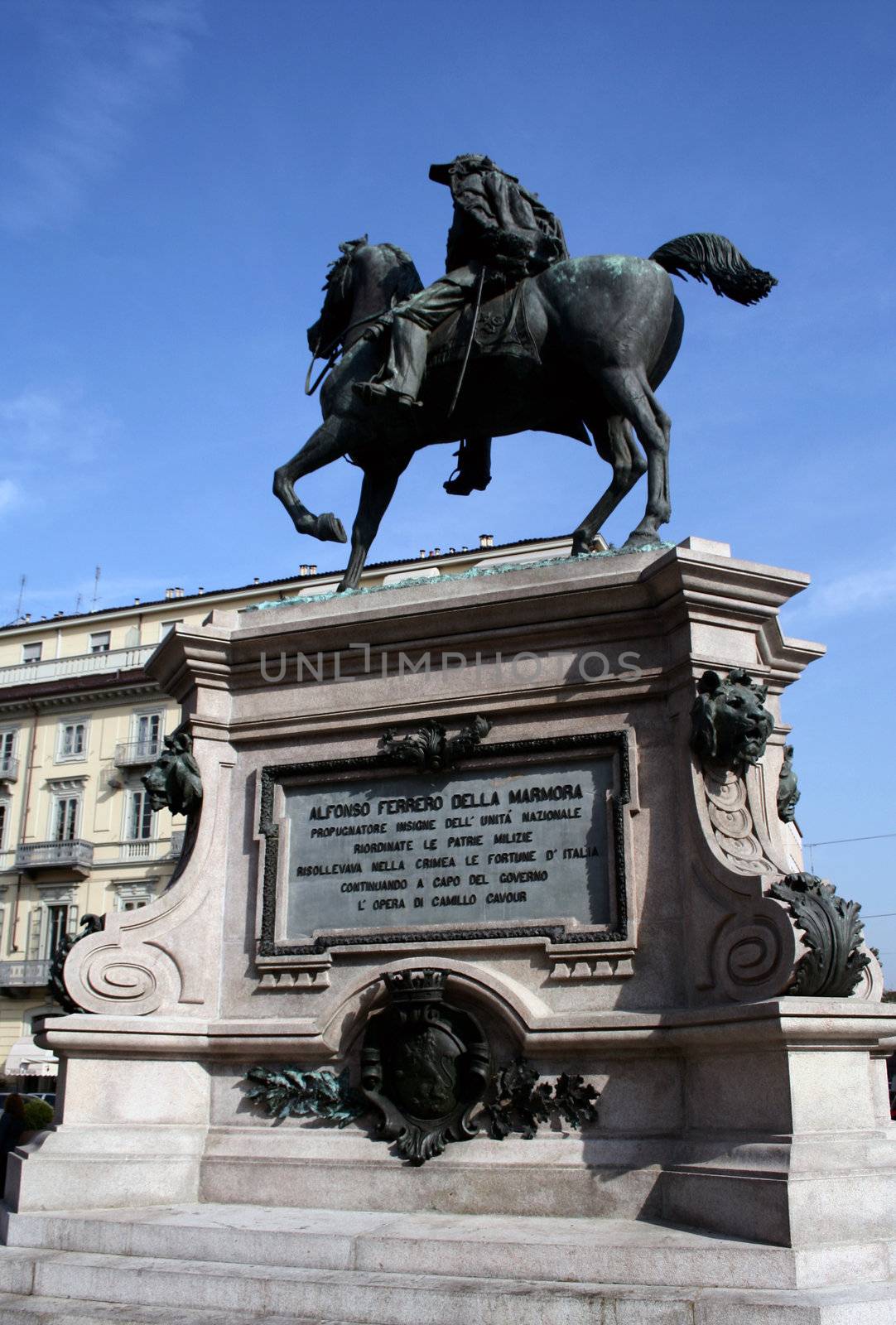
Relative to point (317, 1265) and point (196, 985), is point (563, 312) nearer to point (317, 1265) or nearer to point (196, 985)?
point (196, 985)

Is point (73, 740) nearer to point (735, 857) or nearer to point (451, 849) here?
point (451, 849)

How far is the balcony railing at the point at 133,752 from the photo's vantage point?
157ft

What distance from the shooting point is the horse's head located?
10383 mm

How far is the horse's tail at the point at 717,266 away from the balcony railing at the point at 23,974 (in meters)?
41.7

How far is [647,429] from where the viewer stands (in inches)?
355

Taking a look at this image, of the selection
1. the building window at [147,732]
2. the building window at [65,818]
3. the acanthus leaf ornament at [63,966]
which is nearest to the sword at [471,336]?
the acanthus leaf ornament at [63,966]

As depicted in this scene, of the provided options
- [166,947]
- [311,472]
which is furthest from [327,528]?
[166,947]

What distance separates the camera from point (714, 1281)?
5762 millimetres

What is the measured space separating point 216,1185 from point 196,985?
4.01ft

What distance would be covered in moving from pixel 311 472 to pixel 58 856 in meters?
41.1

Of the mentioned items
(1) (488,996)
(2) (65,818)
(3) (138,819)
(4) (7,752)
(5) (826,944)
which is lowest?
(1) (488,996)

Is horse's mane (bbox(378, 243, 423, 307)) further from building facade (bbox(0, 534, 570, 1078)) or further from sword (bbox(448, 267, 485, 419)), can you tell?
building facade (bbox(0, 534, 570, 1078))

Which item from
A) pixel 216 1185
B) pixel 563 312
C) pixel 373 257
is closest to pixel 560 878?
pixel 216 1185

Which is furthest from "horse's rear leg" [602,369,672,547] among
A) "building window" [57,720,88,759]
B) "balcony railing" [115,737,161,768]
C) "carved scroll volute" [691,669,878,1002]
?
"building window" [57,720,88,759]
